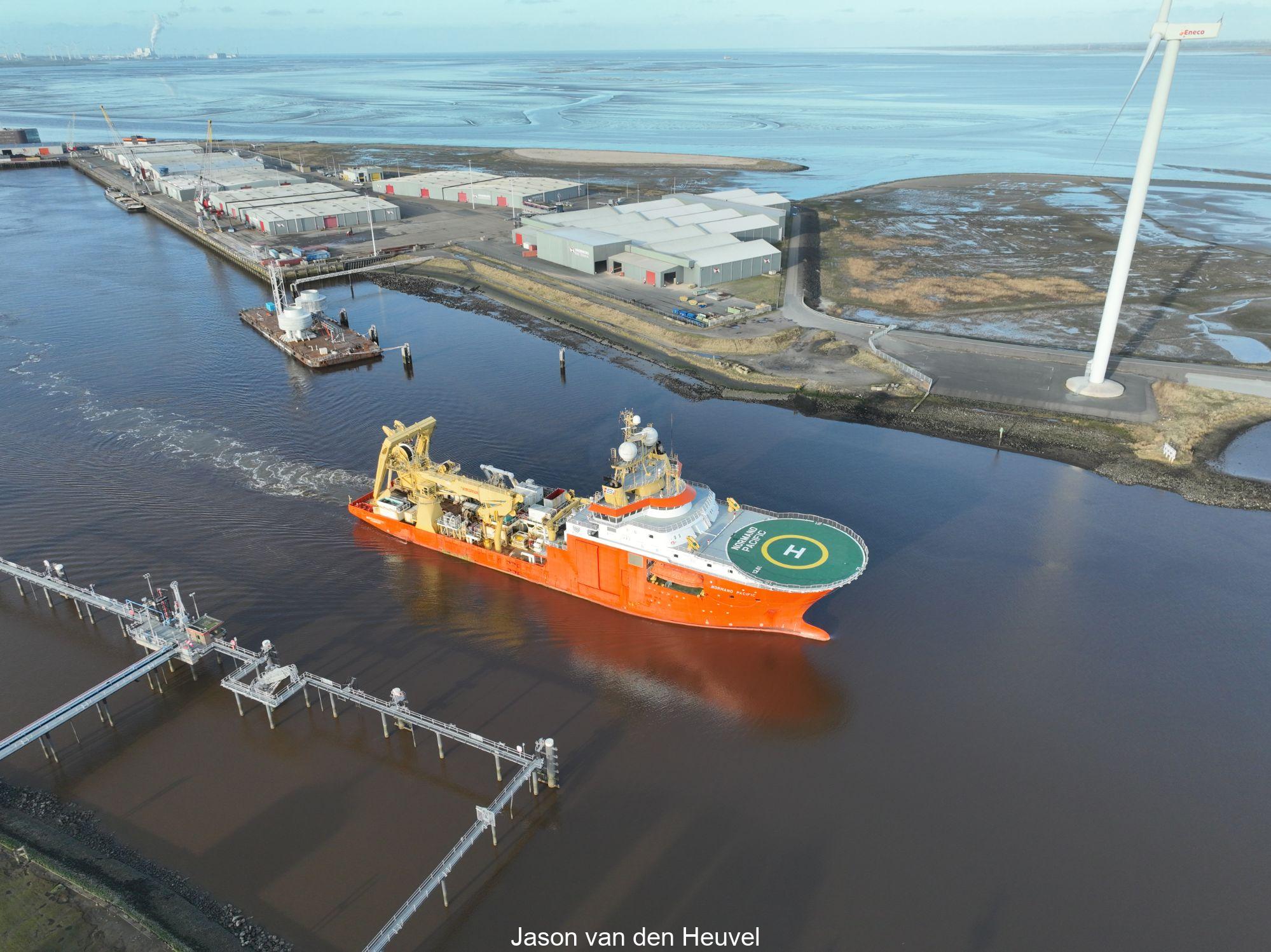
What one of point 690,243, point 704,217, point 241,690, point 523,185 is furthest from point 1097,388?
point 523,185

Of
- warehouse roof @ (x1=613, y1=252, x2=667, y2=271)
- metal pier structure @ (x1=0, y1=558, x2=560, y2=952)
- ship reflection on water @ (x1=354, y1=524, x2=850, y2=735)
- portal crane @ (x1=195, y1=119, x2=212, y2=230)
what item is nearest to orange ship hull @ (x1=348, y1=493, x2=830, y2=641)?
ship reflection on water @ (x1=354, y1=524, x2=850, y2=735)

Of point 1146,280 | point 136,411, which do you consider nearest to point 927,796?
point 136,411

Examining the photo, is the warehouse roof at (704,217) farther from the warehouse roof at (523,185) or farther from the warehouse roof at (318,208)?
the warehouse roof at (318,208)

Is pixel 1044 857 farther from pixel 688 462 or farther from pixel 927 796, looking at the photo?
pixel 688 462

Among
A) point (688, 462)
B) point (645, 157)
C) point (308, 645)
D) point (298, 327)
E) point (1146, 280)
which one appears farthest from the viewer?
point (645, 157)

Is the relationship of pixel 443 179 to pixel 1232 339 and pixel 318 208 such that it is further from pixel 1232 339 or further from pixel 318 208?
pixel 1232 339
